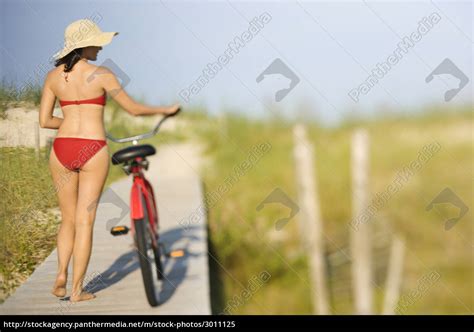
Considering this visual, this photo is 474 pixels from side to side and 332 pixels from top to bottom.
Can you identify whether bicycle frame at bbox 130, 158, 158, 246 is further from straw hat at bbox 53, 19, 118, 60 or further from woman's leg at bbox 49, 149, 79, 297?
straw hat at bbox 53, 19, 118, 60

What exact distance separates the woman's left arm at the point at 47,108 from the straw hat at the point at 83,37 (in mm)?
121

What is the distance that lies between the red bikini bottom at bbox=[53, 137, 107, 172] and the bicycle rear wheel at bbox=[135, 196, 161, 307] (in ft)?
1.99

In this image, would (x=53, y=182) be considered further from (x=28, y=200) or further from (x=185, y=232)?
(x=185, y=232)

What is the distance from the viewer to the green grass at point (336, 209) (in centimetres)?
942

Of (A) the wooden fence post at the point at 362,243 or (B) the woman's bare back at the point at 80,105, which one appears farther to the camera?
(A) the wooden fence post at the point at 362,243

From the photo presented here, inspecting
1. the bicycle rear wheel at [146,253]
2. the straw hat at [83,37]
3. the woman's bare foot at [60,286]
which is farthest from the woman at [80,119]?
the bicycle rear wheel at [146,253]

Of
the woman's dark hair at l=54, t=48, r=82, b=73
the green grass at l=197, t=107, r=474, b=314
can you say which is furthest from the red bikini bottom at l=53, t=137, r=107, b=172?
the green grass at l=197, t=107, r=474, b=314

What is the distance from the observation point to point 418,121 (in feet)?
45.7

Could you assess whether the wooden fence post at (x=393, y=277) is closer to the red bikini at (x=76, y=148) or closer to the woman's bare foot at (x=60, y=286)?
the woman's bare foot at (x=60, y=286)

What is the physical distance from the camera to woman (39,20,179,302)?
9.84 feet

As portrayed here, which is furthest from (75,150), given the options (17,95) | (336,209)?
(336,209)

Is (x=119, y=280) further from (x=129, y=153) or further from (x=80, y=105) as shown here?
(x=80, y=105)

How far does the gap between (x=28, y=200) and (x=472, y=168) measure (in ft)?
39.7
